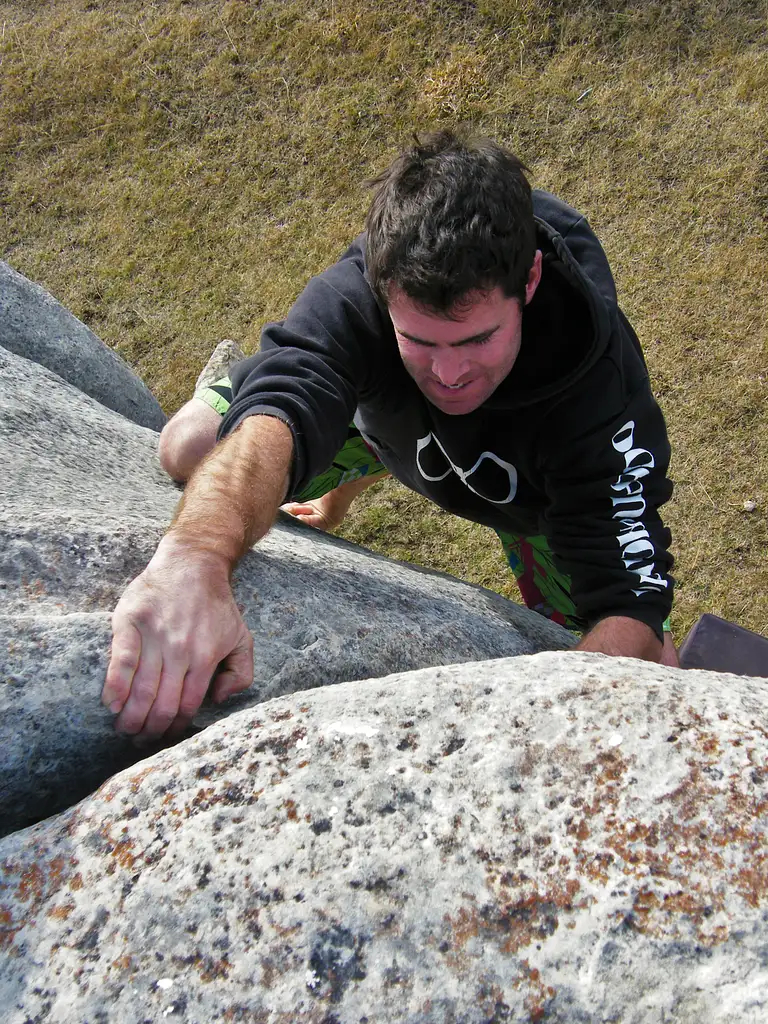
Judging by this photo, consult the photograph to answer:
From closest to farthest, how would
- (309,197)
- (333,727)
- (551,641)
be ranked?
(333,727) < (551,641) < (309,197)

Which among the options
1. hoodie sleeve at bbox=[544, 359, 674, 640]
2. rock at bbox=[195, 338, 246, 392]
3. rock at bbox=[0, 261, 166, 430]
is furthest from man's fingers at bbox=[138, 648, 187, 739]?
rock at bbox=[195, 338, 246, 392]

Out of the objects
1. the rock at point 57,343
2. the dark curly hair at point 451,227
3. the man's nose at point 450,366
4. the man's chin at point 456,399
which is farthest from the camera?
the rock at point 57,343

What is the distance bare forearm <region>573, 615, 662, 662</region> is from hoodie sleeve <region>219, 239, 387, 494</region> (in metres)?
0.99

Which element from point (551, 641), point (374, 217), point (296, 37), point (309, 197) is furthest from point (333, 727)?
point (296, 37)

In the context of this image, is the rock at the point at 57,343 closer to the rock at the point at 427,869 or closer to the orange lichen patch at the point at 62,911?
the rock at the point at 427,869

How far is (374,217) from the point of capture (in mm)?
2533

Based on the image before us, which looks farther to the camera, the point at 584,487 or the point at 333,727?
the point at 584,487

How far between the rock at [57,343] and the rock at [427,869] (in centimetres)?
226

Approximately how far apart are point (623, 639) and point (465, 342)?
99cm

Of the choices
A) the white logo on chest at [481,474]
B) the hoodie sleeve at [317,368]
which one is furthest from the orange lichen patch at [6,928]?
the white logo on chest at [481,474]

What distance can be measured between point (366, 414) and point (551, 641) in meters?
1.13

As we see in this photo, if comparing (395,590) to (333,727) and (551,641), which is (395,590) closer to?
(551,641)

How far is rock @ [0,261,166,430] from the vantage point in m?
3.29

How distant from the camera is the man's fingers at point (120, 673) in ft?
5.51
